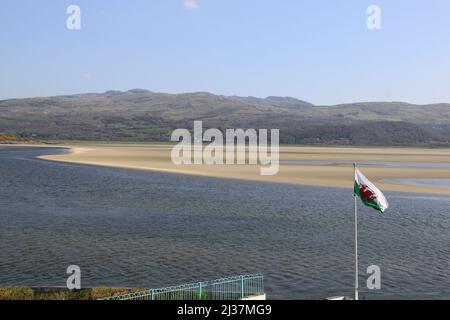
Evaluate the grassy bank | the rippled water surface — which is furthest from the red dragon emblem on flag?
the grassy bank

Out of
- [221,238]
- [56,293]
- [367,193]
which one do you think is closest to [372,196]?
[367,193]

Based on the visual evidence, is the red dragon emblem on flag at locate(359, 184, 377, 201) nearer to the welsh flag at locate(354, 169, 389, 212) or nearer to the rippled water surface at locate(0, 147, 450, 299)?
the welsh flag at locate(354, 169, 389, 212)

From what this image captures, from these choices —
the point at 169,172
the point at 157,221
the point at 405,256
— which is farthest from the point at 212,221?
the point at 169,172

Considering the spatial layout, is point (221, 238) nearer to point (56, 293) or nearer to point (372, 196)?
point (56, 293)

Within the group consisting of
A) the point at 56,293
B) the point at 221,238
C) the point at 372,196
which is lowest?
the point at 221,238
